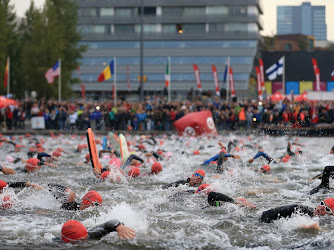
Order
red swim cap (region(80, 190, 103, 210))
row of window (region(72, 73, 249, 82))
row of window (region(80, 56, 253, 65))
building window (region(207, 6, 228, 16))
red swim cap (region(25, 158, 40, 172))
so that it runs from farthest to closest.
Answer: building window (region(207, 6, 228, 16)), row of window (region(80, 56, 253, 65)), row of window (region(72, 73, 249, 82)), red swim cap (region(25, 158, 40, 172)), red swim cap (region(80, 190, 103, 210))

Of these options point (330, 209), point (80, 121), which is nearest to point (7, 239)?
point (330, 209)

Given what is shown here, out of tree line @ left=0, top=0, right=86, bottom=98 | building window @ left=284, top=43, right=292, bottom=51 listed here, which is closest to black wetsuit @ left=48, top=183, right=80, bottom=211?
tree line @ left=0, top=0, right=86, bottom=98

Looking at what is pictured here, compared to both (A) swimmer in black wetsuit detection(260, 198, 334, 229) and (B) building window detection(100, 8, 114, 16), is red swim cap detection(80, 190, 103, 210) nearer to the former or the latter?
(A) swimmer in black wetsuit detection(260, 198, 334, 229)

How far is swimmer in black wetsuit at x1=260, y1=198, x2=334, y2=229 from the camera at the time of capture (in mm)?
8578

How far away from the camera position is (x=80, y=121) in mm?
31688

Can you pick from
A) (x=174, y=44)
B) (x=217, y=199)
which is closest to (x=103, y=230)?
(x=217, y=199)

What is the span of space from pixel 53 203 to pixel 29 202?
510 mm

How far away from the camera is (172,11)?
8225cm

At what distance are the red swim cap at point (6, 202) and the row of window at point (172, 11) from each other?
2809 inches

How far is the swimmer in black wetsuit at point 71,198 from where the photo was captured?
9477mm

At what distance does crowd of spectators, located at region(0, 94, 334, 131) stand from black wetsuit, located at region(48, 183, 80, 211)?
65.2 ft

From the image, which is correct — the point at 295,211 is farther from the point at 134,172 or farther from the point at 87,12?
the point at 87,12

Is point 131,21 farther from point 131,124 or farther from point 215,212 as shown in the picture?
point 215,212

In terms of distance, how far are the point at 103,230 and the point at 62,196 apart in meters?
2.59
